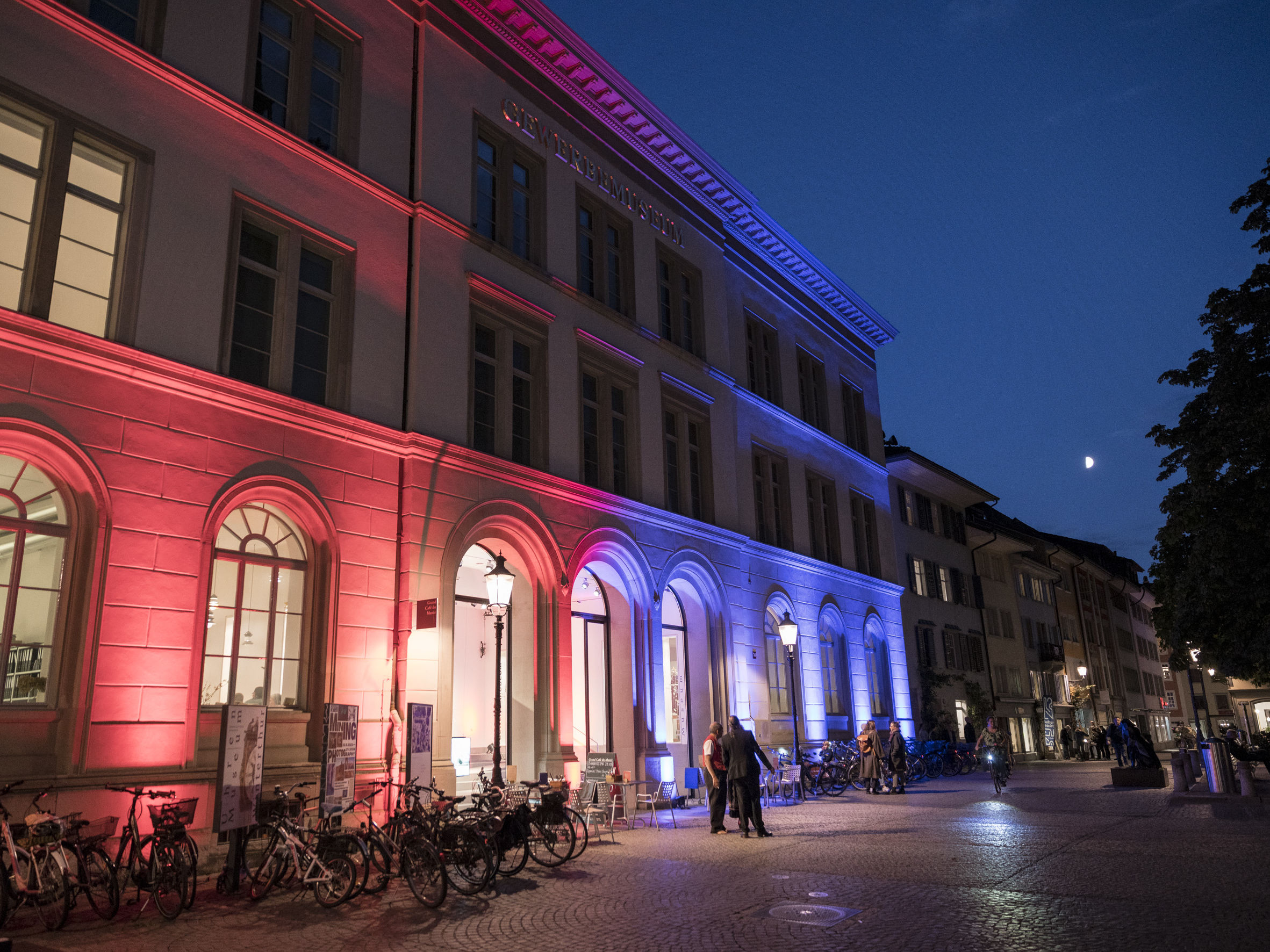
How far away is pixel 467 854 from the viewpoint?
33.7ft

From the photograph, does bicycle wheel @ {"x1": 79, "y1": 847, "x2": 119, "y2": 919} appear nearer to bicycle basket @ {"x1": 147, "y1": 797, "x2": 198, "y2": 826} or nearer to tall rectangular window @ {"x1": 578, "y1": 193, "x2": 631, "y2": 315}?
bicycle basket @ {"x1": 147, "y1": 797, "x2": 198, "y2": 826}

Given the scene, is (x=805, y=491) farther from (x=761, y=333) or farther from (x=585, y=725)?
(x=585, y=725)

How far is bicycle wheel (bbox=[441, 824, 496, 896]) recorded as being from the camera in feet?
33.5

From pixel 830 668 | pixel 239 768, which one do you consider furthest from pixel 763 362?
pixel 239 768

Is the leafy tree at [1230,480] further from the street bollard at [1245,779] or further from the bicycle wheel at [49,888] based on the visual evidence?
the bicycle wheel at [49,888]

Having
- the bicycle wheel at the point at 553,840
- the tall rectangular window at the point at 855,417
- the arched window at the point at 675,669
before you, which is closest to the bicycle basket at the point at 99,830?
the bicycle wheel at the point at 553,840

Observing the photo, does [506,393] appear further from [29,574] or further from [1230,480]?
[1230,480]

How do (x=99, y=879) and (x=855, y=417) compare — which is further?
(x=855, y=417)

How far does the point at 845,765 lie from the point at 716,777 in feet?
30.5

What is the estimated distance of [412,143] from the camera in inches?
675

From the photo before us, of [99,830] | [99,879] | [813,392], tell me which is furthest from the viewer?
[813,392]

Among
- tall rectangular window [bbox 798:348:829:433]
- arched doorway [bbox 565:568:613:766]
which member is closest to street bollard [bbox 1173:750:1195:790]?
arched doorway [bbox 565:568:613:766]

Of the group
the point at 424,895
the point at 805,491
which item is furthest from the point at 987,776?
the point at 424,895

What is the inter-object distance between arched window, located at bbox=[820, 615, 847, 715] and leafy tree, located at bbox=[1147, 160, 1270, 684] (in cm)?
933
